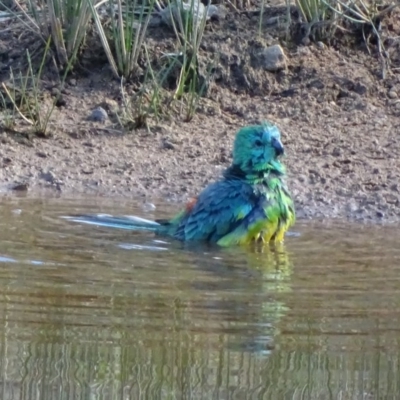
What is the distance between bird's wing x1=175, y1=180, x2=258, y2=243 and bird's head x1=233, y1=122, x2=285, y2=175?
130mm

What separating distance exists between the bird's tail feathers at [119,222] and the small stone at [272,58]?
2.57 m

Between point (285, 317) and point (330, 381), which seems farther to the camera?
point (285, 317)

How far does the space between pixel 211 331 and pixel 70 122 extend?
4.59m

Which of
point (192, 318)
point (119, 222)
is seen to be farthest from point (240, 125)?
point (192, 318)

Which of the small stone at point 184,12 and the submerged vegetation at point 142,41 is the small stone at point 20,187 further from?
the small stone at point 184,12

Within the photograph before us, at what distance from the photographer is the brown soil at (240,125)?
763 cm

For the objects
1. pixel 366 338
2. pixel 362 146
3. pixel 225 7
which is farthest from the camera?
pixel 225 7

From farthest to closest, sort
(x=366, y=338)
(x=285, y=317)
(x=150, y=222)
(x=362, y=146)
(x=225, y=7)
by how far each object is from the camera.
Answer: (x=225, y=7)
(x=362, y=146)
(x=150, y=222)
(x=285, y=317)
(x=366, y=338)

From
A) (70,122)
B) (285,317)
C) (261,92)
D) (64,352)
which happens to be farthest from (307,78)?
(64,352)

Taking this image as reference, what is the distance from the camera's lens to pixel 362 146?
26.4 ft

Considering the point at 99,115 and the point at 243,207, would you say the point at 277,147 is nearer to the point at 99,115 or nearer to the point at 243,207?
the point at 243,207

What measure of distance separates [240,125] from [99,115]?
3.34 ft

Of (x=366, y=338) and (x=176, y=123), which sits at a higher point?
(x=366, y=338)

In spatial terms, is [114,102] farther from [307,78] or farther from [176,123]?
[307,78]
